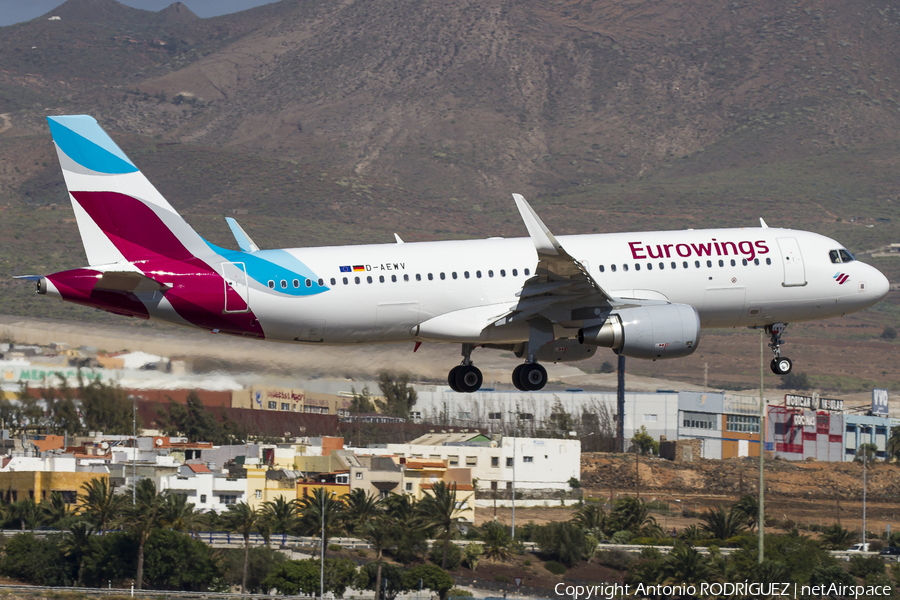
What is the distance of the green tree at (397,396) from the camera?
2572 inches

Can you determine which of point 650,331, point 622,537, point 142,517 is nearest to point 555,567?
→ point 622,537

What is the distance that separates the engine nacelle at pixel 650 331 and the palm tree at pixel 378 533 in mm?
46863

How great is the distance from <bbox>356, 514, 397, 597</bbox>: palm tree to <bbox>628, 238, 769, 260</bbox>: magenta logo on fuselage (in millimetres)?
46857

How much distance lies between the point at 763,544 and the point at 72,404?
4581 cm

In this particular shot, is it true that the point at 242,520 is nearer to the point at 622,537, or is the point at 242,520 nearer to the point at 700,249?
the point at 622,537

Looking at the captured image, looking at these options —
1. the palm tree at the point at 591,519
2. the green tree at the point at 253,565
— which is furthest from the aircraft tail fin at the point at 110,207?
the palm tree at the point at 591,519

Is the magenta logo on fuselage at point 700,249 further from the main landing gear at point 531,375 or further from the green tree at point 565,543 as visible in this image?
the green tree at point 565,543

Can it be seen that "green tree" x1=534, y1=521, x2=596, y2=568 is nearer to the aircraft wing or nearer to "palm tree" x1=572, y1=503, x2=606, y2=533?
"palm tree" x1=572, y1=503, x2=606, y2=533

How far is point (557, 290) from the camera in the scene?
41.0 m

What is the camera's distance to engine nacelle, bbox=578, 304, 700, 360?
41031 millimetres

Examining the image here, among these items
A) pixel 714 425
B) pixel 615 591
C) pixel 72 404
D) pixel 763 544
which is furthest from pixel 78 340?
pixel 714 425

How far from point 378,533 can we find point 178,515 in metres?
13.3

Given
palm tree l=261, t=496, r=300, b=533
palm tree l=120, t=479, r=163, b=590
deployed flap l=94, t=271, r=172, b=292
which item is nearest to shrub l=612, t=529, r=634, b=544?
palm tree l=261, t=496, r=300, b=533

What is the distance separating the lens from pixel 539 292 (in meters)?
41.0
